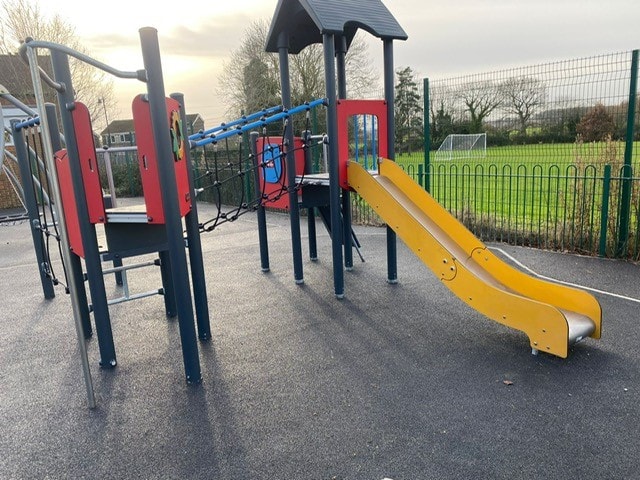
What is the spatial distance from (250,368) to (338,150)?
2049mm

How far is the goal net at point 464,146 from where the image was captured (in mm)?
8173

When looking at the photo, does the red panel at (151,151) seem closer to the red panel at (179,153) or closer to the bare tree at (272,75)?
the red panel at (179,153)

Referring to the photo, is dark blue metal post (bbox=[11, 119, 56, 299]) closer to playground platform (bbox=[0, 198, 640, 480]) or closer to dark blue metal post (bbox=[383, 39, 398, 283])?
playground platform (bbox=[0, 198, 640, 480])

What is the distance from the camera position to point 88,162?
271cm

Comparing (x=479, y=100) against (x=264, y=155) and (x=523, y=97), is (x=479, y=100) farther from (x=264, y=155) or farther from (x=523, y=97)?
(x=264, y=155)

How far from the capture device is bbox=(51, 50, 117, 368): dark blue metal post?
2.63 metres

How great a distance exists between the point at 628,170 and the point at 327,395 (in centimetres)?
435

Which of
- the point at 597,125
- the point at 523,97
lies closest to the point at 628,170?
the point at 597,125

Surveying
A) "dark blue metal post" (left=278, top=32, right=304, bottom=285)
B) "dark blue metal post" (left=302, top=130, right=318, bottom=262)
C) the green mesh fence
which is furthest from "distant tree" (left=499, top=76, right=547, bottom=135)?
"dark blue metal post" (left=278, top=32, right=304, bottom=285)

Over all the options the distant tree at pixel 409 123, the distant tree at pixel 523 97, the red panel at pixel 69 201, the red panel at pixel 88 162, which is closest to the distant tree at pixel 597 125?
Answer: the distant tree at pixel 523 97

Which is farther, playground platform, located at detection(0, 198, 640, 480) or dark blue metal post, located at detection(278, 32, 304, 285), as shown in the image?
dark blue metal post, located at detection(278, 32, 304, 285)

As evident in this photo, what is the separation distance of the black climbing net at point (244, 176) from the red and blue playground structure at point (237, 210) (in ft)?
0.22

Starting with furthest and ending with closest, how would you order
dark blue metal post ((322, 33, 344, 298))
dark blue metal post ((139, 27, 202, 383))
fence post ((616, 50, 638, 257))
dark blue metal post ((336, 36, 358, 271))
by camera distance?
1. fence post ((616, 50, 638, 257))
2. dark blue metal post ((336, 36, 358, 271))
3. dark blue metal post ((322, 33, 344, 298))
4. dark blue metal post ((139, 27, 202, 383))

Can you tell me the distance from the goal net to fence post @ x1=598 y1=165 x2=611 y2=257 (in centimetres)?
303
